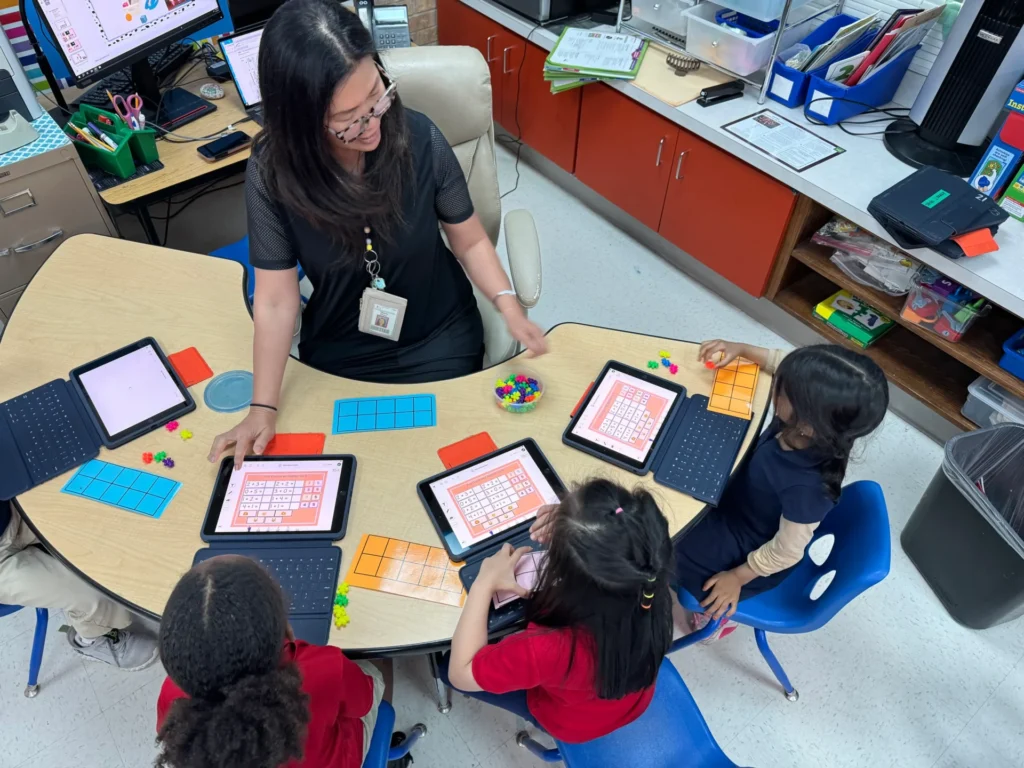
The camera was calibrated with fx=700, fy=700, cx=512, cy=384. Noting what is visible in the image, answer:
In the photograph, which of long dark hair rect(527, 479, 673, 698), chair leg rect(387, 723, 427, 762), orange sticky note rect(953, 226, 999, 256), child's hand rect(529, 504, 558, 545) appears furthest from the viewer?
orange sticky note rect(953, 226, 999, 256)

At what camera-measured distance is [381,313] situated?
1.60 meters

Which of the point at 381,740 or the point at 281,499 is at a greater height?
the point at 281,499

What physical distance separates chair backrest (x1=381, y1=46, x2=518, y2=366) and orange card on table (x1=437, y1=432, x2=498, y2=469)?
16.1 inches

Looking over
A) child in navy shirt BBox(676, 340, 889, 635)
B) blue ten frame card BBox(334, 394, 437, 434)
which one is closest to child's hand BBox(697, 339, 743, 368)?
child in navy shirt BBox(676, 340, 889, 635)

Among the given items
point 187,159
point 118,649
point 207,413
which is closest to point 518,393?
point 207,413

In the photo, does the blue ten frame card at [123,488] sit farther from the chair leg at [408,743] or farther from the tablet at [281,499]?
the chair leg at [408,743]

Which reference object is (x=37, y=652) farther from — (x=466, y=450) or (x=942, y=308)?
(x=942, y=308)

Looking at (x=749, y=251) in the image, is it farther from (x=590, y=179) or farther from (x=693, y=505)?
(x=693, y=505)

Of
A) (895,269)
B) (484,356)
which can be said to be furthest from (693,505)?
(895,269)

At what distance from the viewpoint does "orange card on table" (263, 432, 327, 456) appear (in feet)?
4.46

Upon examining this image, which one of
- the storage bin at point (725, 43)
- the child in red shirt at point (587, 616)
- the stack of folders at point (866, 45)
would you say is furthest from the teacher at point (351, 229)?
the stack of folders at point (866, 45)

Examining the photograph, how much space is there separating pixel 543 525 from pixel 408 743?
2.32ft

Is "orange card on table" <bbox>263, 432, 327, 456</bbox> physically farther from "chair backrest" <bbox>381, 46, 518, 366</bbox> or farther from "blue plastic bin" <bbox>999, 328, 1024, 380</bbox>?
"blue plastic bin" <bbox>999, 328, 1024, 380</bbox>

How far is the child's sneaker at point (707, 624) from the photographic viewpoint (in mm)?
1506
